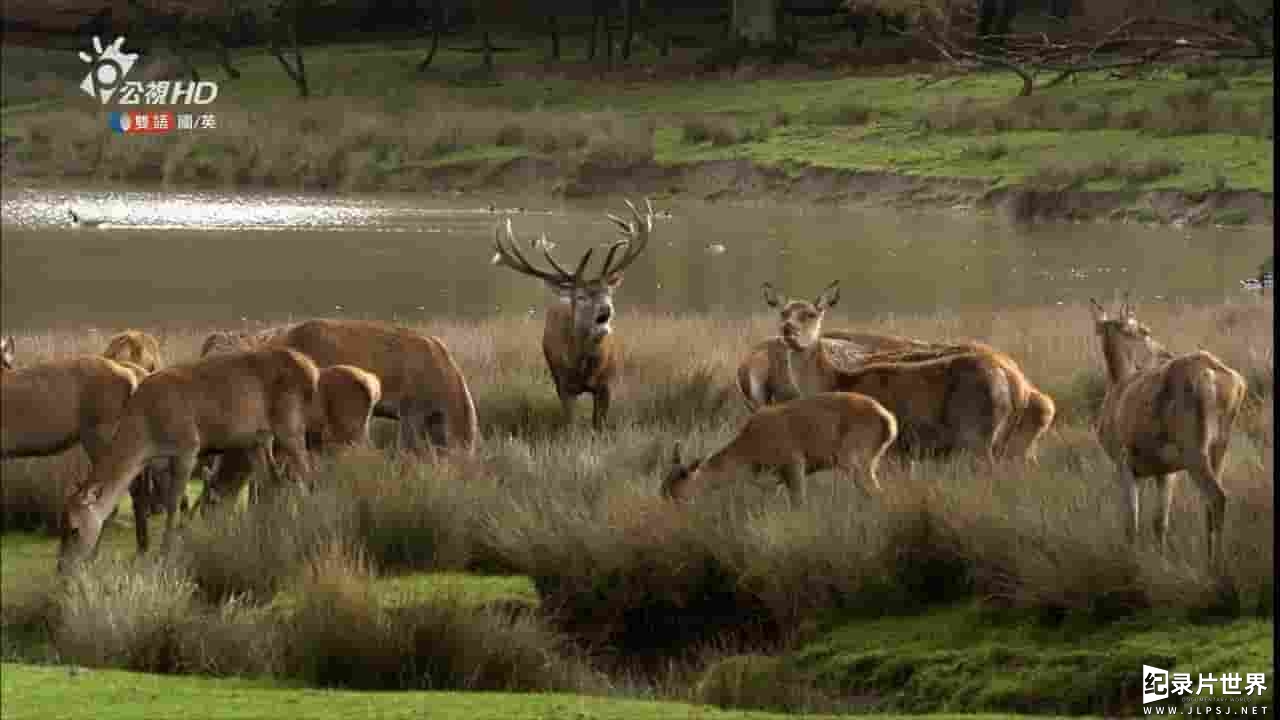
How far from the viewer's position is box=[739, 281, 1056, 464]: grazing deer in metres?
8.25

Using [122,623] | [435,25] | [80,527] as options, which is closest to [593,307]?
[435,25]

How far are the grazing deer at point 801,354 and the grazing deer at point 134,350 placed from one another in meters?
2.16

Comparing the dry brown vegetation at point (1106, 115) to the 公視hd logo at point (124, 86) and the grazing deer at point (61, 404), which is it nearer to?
the 公視hd logo at point (124, 86)

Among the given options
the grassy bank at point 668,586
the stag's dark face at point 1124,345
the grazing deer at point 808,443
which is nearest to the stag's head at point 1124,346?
the stag's dark face at point 1124,345

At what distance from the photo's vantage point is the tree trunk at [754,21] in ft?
32.0

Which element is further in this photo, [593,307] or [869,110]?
[869,110]

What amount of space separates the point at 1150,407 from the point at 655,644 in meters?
1.70

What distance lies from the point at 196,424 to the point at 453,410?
1630 millimetres

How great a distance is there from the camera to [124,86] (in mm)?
8367

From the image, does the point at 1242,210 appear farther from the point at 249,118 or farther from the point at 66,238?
the point at 66,238

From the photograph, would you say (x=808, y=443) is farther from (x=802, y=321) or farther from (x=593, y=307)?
(x=593, y=307)

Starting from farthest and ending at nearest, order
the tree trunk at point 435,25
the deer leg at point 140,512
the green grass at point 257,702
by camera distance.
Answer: the tree trunk at point 435,25
the deer leg at point 140,512
the green grass at point 257,702

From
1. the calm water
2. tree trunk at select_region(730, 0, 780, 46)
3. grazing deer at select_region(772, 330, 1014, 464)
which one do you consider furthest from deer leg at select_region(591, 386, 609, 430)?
grazing deer at select_region(772, 330, 1014, 464)

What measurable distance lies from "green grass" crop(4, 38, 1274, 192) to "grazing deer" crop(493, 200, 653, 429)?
0.61m
